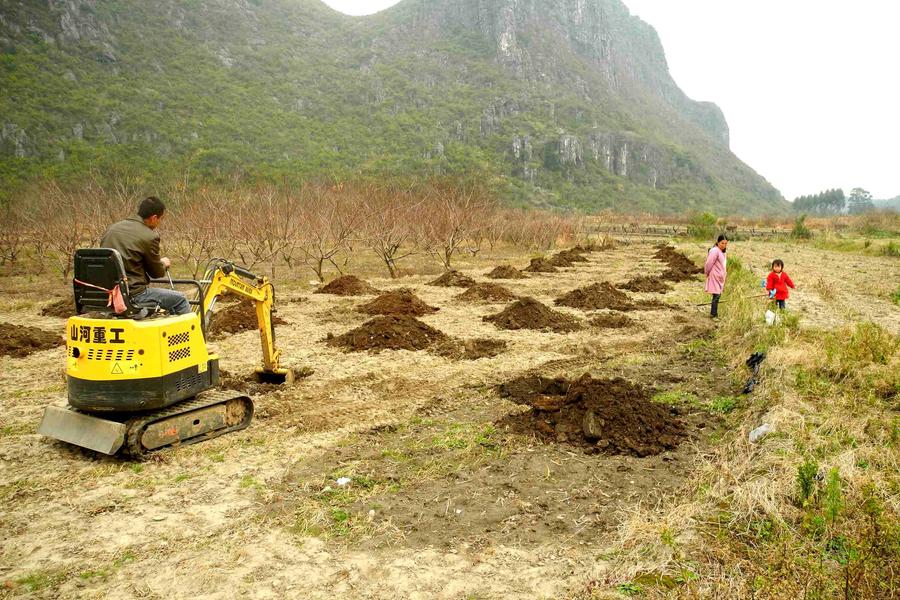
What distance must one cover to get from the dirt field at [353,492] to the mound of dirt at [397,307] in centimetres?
438

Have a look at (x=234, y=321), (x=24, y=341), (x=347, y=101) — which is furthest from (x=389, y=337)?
(x=347, y=101)

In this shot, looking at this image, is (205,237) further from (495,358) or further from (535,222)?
(535,222)

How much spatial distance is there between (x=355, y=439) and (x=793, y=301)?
1312 centimetres

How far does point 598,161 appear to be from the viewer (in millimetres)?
115688

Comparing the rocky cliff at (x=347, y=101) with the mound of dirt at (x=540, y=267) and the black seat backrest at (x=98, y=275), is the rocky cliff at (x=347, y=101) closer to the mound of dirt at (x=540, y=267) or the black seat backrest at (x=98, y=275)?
the mound of dirt at (x=540, y=267)

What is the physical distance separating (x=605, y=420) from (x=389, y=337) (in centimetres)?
596

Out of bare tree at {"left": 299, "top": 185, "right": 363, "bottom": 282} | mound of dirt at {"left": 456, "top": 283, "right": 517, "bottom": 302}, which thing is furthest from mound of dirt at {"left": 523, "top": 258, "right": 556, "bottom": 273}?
mound of dirt at {"left": 456, "top": 283, "right": 517, "bottom": 302}

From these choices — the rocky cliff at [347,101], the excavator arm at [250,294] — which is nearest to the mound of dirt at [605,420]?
the excavator arm at [250,294]

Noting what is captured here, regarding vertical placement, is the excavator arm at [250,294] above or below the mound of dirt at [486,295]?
above

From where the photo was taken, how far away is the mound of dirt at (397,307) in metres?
15.0

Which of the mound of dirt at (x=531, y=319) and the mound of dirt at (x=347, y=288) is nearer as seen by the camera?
the mound of dirt at (x=531, y=319)

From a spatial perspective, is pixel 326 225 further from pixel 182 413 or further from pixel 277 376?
pixel 182 413

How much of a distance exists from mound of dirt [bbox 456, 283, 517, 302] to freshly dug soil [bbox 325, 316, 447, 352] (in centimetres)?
535

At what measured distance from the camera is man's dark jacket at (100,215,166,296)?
5980 millimetres
